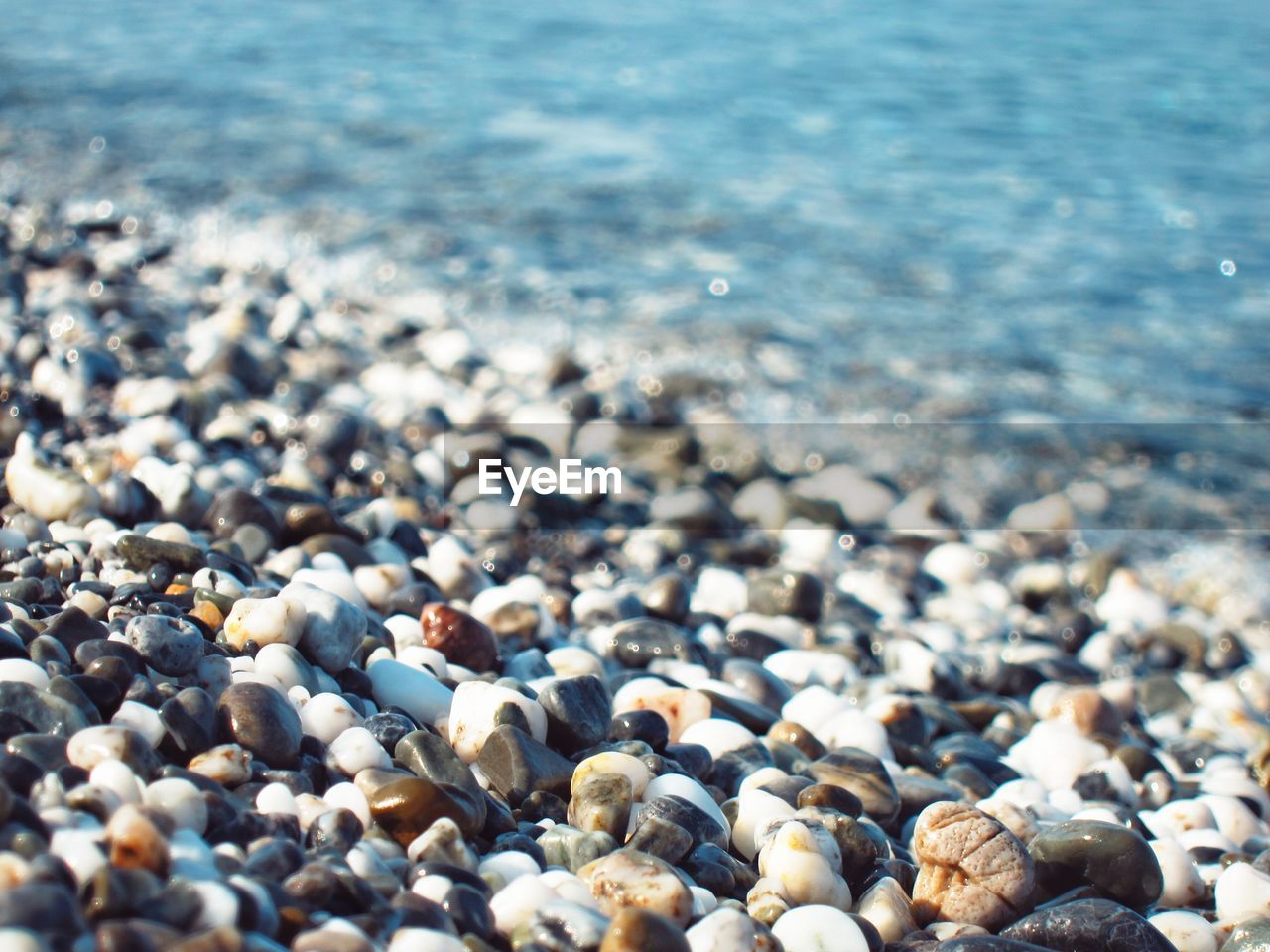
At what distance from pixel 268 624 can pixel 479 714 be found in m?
0.42

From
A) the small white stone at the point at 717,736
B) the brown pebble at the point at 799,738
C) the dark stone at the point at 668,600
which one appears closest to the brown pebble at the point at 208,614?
the small white stone at the point at 717,736

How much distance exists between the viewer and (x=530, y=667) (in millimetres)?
2836

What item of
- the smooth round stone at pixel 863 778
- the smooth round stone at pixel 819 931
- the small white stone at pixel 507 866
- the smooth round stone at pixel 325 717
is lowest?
the smooth round stone at pixel 863 778

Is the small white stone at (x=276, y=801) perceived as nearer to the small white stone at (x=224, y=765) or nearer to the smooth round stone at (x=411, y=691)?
the small white stone at (x=224, y=765)

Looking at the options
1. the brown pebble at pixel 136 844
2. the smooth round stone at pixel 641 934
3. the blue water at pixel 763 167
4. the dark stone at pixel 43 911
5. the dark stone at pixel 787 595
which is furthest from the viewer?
the blue water at pixel 763 167

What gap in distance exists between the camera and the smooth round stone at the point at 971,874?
218cm

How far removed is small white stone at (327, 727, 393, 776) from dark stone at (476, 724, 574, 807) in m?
0.21

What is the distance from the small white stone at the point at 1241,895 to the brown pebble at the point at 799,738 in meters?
0.83

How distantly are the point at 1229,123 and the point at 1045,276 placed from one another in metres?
4.35

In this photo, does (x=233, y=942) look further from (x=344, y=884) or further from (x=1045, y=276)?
(x=1045, y=276)

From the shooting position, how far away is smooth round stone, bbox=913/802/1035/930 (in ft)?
7.16

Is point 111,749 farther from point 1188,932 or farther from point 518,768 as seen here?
point 1188,932

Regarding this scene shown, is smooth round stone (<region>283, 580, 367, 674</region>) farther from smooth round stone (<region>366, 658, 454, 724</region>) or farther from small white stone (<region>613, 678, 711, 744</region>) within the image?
small white stone (<region>613, 678, 711, 744</region>)

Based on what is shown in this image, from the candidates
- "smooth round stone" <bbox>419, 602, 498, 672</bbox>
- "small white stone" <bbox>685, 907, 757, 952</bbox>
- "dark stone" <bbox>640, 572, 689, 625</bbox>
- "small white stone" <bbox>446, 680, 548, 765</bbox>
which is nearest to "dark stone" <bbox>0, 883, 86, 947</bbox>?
"small white stone" <bbox>685, 907, 757, 952</bbox>
